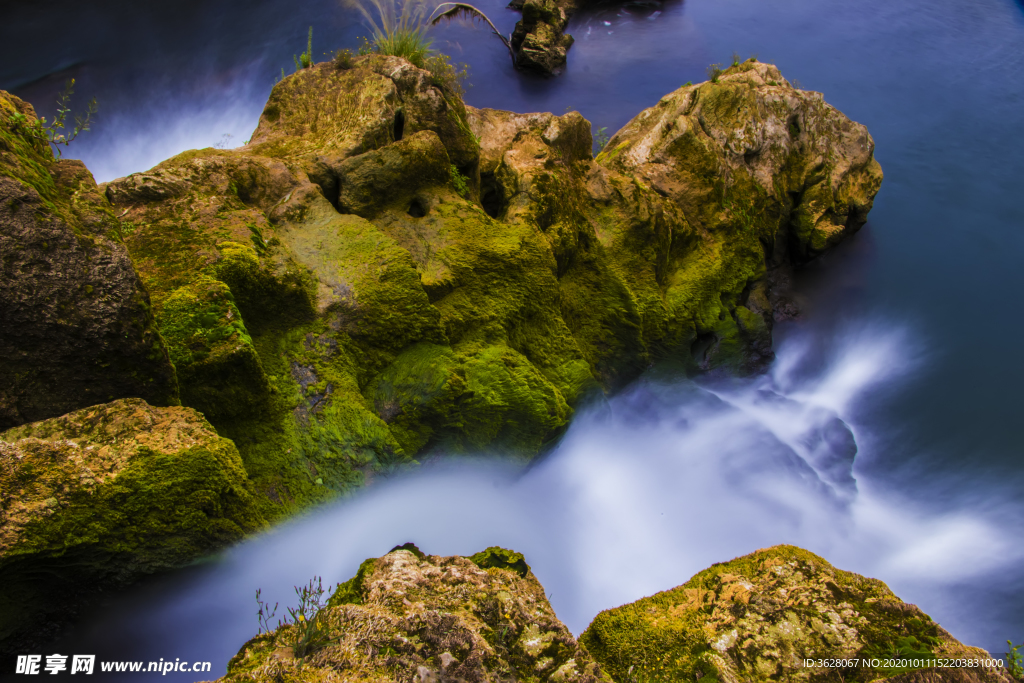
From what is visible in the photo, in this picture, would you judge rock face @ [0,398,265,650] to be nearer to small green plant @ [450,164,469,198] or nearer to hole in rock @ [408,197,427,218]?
hole in rock @ [408,197,427,218]

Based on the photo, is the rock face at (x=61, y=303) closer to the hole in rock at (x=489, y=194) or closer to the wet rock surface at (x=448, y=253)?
the wet rock surface at (x=448, y=253)

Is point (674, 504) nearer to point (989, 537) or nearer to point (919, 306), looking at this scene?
point (989, 537)

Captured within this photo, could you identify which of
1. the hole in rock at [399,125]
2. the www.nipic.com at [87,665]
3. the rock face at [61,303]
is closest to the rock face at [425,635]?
the www.nipic.com at [87,665]

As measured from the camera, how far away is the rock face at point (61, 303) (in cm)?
330

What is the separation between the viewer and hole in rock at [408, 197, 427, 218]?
661cm

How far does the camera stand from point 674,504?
24.0 ft

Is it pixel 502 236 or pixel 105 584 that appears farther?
pixel 502 236

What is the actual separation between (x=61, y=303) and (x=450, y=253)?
3.60 metres

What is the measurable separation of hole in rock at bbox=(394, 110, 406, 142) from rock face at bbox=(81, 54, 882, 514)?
40mm

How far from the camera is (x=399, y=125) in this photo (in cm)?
694

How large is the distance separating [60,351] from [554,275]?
193 inches

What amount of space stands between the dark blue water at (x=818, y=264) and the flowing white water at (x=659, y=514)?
0.03 metres

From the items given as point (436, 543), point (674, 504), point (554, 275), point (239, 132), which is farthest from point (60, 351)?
point (239, 132)

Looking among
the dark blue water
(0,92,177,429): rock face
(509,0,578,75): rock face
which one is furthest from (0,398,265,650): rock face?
(509,0,578,75): rock face
